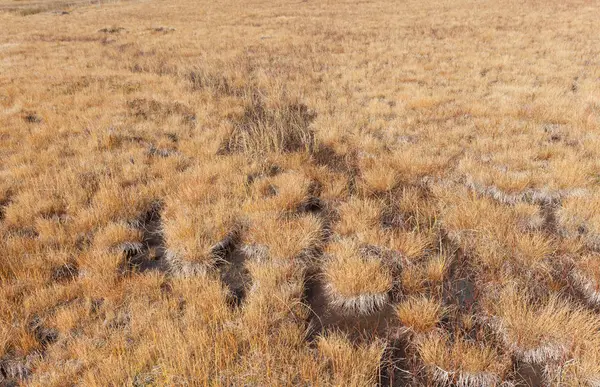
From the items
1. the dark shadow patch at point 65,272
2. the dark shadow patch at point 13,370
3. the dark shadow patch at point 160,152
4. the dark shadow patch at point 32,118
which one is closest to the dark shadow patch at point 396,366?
the dark shadow patch at point 13,370

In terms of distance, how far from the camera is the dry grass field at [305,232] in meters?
2.98

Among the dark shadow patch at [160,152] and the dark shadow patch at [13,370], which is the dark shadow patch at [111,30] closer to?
the dark shadow patch at [160,152]

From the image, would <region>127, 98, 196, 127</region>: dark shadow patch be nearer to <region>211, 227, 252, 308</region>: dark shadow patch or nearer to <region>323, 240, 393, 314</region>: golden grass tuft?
<region>211, 227, 252, 308</region>: dark shadow patch

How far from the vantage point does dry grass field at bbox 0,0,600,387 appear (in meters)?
2.98

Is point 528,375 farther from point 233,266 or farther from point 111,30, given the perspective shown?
point 111,30

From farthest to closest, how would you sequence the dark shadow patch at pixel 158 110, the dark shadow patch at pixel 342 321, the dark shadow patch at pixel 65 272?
the dark shadow patch at pixel 158 110
the dark shadow patch at pixel 65 272
the dark shadow patch at pixel 342 321

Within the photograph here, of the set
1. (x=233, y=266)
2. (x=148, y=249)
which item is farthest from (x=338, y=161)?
(x=148, y=249)

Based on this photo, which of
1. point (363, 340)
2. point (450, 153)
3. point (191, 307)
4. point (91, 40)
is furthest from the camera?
point (91, 40)

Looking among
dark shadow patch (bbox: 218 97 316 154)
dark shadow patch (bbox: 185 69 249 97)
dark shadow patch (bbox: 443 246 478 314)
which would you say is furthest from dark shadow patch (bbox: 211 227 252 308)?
dark shadow patch (bbox: 185 69 249 97)

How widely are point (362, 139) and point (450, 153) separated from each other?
69.5 inches

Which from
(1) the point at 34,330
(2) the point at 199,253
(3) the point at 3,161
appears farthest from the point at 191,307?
(3) the point at 3,161

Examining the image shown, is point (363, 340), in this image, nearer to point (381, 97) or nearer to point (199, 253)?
point (199, 253)

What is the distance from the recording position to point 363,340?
320 centimetres

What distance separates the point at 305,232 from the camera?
4590mm
